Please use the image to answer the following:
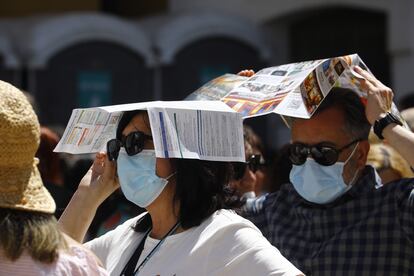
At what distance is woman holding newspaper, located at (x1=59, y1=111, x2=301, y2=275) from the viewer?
116 inches

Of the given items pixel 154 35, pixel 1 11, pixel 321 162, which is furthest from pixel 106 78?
pixel 321 162

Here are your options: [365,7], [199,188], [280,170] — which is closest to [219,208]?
[199,188]

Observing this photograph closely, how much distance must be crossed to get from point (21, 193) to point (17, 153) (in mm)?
93

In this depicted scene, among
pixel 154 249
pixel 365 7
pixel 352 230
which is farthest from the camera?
pixel 365 7

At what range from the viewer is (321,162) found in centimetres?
368

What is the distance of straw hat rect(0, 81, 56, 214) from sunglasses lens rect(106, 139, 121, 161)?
3.20ft

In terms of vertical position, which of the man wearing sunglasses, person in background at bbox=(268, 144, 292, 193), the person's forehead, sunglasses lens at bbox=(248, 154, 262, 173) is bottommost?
person in background at bbox=(268, 144, 292, 193)

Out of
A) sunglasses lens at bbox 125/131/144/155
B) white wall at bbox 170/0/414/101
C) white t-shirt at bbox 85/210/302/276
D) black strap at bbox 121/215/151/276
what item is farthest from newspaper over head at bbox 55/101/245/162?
white wall at bbox 170/0/414/101

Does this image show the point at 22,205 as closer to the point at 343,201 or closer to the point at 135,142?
the point at 135,142

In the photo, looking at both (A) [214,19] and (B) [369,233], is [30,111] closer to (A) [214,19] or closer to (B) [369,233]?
(B) [369,233]

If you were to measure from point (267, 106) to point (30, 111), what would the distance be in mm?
1054

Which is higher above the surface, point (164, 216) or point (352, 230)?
point (164, 216)

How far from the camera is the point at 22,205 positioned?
2.26 m

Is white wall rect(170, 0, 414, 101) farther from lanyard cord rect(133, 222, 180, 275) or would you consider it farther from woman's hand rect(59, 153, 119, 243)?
lanyard cord rect(133, 222, 180, 275)
